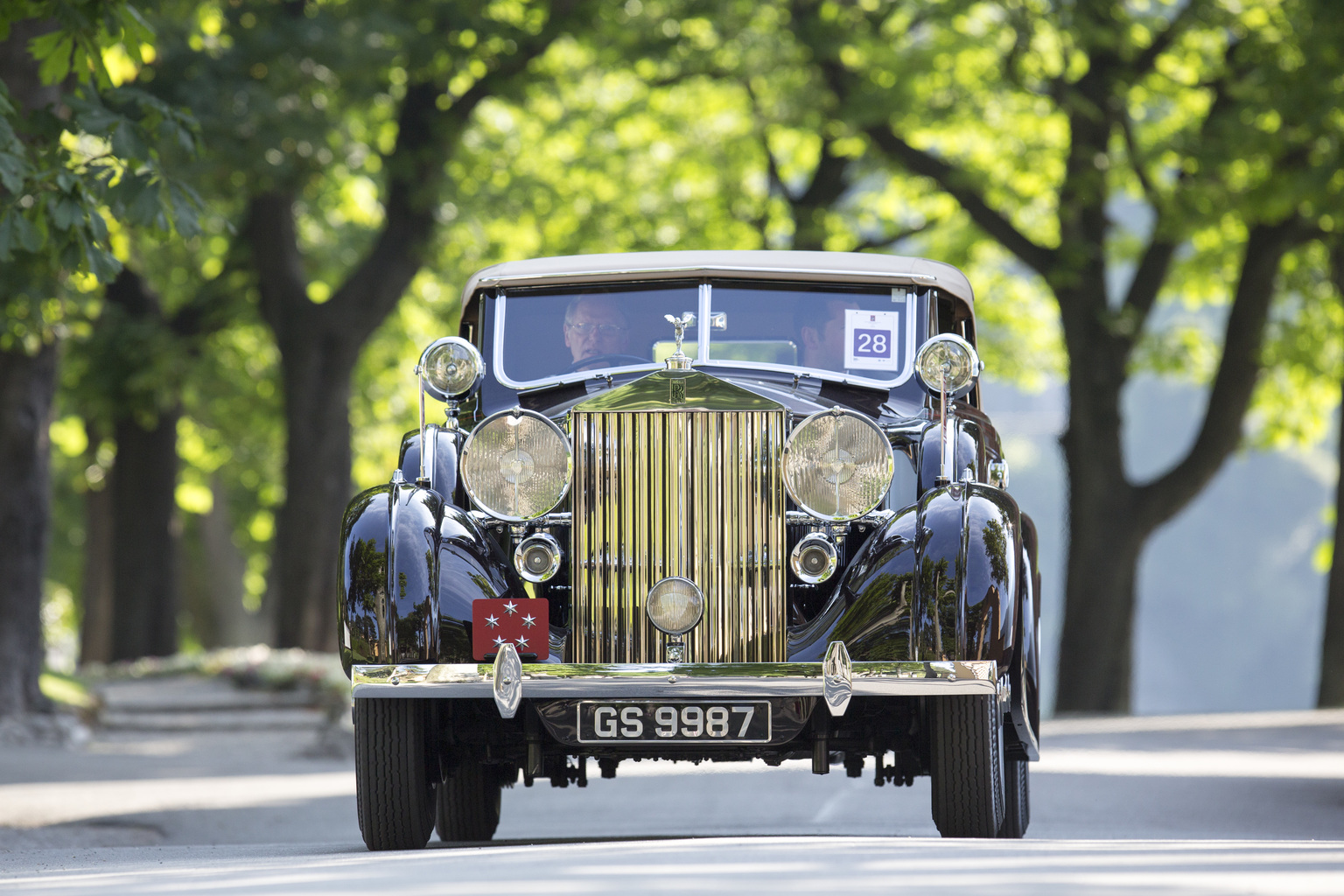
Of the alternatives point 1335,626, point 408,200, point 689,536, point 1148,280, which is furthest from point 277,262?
point 689,536

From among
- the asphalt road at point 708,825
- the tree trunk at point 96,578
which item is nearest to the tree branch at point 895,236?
the asphalt road at point 708,825

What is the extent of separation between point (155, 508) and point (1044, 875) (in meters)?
20.1

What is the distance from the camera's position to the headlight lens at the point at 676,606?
5.42 m

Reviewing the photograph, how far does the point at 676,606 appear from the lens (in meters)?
5.42

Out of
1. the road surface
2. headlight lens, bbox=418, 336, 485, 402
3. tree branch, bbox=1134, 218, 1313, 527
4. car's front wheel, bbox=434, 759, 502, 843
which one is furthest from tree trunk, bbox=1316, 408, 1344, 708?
headlight lens, bbox=418, 336, 485, 402

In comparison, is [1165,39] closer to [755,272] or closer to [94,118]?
[755,272]

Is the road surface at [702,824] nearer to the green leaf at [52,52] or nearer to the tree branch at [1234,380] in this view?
the tree branch at [1234,380]

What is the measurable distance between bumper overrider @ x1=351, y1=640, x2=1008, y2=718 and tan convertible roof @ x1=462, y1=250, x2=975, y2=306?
6.82 ft

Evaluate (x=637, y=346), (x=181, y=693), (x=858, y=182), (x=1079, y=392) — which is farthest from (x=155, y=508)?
(x=637, y=346)

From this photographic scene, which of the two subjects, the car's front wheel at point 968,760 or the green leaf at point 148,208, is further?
the green leaf at point 148,208

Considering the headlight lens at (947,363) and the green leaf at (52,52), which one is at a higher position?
the green leaf at (52,52)

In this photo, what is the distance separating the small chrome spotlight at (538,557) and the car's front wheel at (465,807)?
1.81 m

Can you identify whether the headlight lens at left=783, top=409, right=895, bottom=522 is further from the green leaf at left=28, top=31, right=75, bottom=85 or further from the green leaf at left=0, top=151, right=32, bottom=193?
the green leaf at left=28, top=31, right=75, bottom=85

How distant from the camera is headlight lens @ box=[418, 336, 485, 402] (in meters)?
6.15
